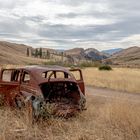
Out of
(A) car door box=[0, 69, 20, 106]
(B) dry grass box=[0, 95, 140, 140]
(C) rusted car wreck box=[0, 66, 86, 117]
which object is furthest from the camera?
(A) car door box=[0, 69, 20, 106]

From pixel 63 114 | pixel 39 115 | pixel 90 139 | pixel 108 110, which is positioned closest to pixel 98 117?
pixel 108 110

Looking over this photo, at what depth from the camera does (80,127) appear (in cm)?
916

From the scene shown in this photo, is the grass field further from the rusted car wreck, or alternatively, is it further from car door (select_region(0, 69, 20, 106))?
car door (select_region(0, 69, 20, 106))

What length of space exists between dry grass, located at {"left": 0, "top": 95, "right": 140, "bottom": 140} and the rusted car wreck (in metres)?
0.33

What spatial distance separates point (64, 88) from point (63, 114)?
1420 millimetres

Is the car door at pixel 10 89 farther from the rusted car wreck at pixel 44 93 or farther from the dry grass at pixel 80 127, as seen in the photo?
the dry grass at pixel 80 127

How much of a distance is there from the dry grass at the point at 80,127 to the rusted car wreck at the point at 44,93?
327mm

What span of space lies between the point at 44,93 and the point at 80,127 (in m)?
2.32

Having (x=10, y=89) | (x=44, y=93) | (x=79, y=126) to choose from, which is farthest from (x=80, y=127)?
(x=10, y=89)

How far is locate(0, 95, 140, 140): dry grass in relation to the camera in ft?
27.5

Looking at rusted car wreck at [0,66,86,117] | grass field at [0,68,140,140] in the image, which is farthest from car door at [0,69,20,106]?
grass field at [0,68,140,140]

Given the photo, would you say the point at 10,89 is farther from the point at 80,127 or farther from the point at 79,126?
the point at 80,127

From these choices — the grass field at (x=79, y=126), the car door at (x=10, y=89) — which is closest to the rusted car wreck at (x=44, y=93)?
the car door at (x=10, y=89)

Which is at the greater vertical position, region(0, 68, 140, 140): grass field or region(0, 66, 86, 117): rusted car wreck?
region(0, 66, 86, 117): rusted car wreck
